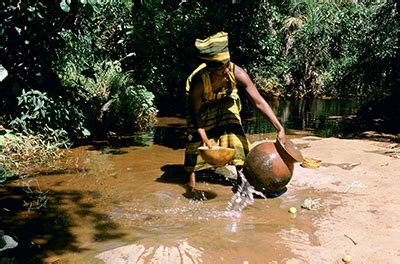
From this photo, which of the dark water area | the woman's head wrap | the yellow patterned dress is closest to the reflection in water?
the dark water area

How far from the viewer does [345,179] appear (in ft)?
17.2

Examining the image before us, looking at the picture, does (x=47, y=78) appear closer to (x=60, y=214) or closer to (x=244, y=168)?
(x=60, y=214)

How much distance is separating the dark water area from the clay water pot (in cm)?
327

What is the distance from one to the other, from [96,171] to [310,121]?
6816 millimetres

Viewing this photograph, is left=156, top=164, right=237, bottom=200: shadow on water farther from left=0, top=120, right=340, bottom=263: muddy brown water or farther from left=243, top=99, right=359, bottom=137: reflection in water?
left=243, top=99, right=359, bottom=137: reflection in water

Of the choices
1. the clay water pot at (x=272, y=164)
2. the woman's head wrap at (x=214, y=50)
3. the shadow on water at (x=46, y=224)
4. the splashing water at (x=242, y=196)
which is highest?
the woman's head wrap at (x=214, y=50)

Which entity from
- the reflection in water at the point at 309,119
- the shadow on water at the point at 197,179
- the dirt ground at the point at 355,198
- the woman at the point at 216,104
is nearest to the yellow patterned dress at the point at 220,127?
the woman at the point at 216,104

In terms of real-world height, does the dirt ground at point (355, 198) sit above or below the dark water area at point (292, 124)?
below

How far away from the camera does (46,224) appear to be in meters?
4.04

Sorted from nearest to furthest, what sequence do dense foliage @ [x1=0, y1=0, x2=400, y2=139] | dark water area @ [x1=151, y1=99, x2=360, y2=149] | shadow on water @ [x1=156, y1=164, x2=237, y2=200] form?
dense foliage @ [x1=0, y1=0, x2=400, y2=139], shadow on water @ [x1=156, y1=164, x2=237, y2=200], dark water area @ [x1=151, y1=99, x2=360, y2=149]

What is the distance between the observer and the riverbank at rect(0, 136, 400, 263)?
3.35 meters

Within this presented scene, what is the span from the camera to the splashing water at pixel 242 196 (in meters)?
4.47

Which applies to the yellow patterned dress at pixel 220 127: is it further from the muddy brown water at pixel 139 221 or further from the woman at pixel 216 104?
the muddy brown water at pixel 139 221

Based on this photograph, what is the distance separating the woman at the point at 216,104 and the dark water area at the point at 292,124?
2642 mm
